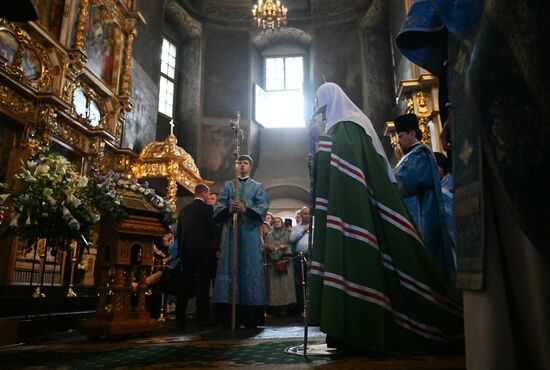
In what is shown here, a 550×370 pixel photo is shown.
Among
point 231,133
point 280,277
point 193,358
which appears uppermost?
point 231,133

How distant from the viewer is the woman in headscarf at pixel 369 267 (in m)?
2.29

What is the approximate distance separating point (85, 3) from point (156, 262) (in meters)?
5.69

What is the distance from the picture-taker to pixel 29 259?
666cm

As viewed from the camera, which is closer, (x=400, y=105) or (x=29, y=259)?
(x=29, y=259)

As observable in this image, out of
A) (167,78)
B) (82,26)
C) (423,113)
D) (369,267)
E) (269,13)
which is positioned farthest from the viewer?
(167,78)

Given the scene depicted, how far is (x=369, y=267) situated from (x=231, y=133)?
43.3 ft

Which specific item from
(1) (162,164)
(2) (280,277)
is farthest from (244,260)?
(1) (162,164)

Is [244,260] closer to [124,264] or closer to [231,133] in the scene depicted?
[124,264]

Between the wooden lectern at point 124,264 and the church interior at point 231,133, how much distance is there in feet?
0.05

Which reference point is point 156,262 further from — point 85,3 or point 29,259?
point 85,3

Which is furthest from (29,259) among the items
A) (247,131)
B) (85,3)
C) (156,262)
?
(247,131)

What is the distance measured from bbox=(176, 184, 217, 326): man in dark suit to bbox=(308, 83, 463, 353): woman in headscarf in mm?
2996

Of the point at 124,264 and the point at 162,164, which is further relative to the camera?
the point at 162,164

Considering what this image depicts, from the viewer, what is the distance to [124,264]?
3865 mm
